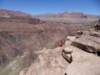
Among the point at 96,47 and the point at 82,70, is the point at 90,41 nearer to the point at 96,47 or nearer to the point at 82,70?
the point at 96,47

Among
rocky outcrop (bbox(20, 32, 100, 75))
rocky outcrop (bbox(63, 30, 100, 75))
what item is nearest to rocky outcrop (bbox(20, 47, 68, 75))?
rocky outcrop (bbox(20, 32, 100, 75))

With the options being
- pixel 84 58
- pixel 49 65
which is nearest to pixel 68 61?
pixel 49 65

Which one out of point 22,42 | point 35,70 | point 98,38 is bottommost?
point 22,42

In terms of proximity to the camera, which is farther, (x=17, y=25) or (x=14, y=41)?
(x=17, y=25)

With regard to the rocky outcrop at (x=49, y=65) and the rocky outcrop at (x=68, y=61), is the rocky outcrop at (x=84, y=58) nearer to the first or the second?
the rocky outcrop at (x=68, y=61)

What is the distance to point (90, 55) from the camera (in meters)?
7.93

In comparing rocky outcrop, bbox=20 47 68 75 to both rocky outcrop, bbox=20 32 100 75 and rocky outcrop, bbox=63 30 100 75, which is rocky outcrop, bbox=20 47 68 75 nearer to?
rocky outcrop, bbox=20 32 100 75

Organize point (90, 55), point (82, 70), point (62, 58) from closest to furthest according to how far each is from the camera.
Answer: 1. point (82, 70)
2. point (90, 55)
3. point (62, 58)

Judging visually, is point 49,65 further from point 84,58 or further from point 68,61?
point 84,58

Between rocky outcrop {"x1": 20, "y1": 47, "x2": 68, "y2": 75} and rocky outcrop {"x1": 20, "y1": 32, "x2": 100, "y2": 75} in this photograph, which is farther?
rocky outcrop {"x1": 20, "y1": 47, "x2": 68, "y2": 75}

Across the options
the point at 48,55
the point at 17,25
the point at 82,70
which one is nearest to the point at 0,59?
the point at 17,25

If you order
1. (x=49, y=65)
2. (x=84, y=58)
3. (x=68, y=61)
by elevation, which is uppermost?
(x=84, y=58)

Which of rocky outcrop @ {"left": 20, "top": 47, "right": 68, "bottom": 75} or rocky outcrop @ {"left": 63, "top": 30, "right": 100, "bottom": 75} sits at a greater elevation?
rocky outcrop @ {"left": 63, "top": 30, "right": 100, "bottom": 75}

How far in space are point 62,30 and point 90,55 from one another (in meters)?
95.2
